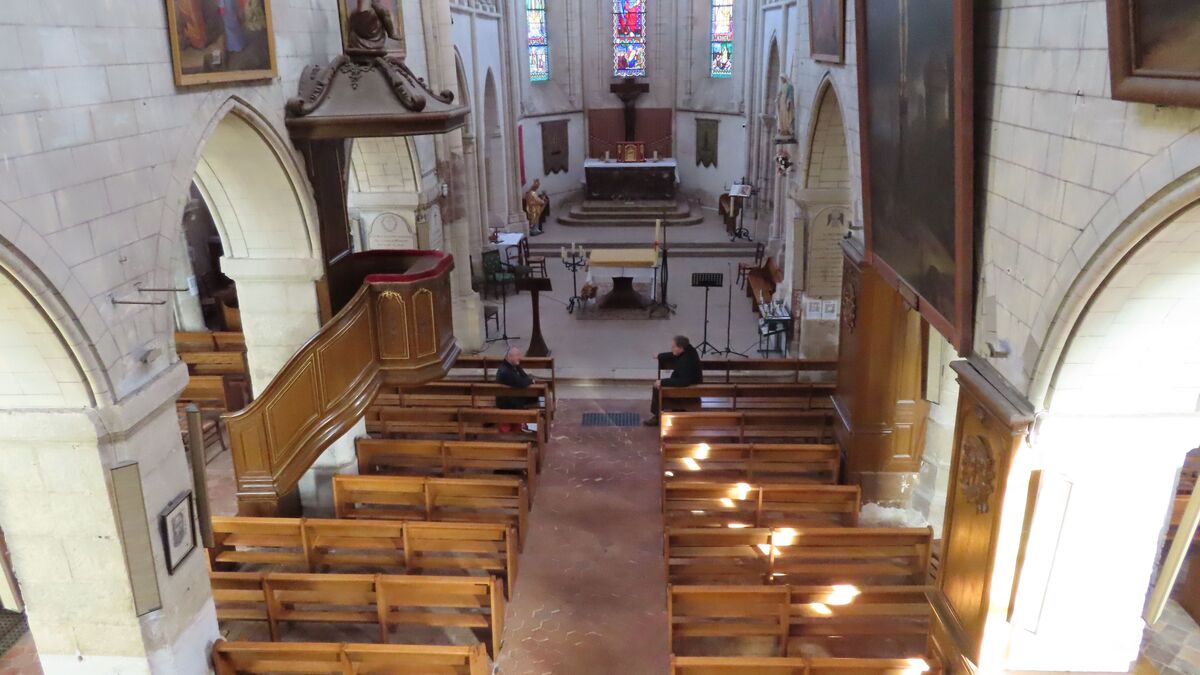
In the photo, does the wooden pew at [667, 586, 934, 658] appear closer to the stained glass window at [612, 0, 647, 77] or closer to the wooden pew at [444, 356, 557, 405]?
the wooden pew at [444, 356, 557, 405]

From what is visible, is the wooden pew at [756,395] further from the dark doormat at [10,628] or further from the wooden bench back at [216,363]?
the dark doormat at [10,628]

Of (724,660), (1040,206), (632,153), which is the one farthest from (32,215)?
(632,153)

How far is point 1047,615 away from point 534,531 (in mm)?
4604

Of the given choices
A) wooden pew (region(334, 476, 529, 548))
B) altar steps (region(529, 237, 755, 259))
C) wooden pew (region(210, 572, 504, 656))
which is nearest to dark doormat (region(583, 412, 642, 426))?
wooden pew (region(334, 476, 529, 548))

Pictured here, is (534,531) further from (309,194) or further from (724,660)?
(309,194)

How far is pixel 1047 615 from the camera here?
4633mm

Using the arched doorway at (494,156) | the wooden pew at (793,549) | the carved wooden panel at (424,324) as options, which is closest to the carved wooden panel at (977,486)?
the wooden pew at (793,549)

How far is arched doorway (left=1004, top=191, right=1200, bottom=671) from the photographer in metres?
3.74

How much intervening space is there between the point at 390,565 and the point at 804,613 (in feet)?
11.1

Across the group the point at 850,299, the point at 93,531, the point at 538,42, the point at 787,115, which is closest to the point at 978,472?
the point at 850,299

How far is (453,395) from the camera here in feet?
33.6

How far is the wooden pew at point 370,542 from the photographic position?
6.76 m

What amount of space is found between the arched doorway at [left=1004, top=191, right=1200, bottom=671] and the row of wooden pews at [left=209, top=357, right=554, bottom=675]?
347cm

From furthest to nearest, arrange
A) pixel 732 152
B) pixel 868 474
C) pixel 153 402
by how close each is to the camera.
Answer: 1. pixel 732 152
2. pixel 868 474
3. pixel 153 402
